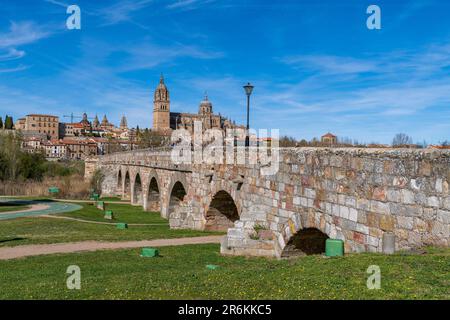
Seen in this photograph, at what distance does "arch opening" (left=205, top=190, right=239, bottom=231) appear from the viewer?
61.3 feet

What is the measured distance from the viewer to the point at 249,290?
6.21m

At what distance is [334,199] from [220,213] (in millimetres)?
10569

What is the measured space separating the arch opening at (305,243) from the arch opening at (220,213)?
6919 millimetres

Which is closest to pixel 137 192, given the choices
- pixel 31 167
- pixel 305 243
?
pixel 31 167

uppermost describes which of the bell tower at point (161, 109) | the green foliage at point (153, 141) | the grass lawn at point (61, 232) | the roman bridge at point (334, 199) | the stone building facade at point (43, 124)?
the bell tower at point (161, 109)

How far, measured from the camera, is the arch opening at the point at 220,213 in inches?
736

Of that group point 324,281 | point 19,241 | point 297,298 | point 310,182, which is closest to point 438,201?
point 324,281

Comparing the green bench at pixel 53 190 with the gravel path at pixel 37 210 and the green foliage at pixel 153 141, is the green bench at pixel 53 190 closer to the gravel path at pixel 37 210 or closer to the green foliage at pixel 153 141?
the gravel path at pixel 37 210

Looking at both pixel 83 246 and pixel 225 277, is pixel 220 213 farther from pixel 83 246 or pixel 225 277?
pixel 225 277

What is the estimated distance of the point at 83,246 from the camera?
52.8 ft

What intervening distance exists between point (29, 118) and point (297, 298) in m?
158

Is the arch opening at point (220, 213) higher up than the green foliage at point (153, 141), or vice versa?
the green foliage at point (153, 141)

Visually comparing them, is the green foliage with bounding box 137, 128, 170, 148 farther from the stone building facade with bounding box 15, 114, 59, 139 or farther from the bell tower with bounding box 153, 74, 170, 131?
the stone building facade with bounding box 15, 114, 59, 139

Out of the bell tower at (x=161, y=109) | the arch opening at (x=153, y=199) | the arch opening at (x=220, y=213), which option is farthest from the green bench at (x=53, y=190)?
the bell tower at (x=161, y=109)
